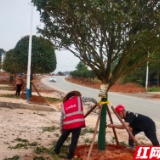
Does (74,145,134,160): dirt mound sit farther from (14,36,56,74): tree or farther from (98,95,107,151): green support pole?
(14,36,56,74): tree

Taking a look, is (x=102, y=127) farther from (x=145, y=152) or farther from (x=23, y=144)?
(x=23, y=144)

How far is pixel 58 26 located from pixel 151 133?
2894mm

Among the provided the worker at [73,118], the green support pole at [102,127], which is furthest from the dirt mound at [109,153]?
the worker at [73,118]

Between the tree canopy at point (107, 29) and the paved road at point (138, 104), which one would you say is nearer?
the tree canopy at point (107, 29)

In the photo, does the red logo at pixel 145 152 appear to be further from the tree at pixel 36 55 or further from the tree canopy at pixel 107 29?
the tree at pixel 36 55

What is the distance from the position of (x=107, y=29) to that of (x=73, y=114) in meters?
1.63

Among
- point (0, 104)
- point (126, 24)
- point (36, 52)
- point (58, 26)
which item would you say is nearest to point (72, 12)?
point (58, 26)

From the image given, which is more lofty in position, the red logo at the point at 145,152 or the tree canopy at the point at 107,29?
the tree canopy at the point at 107,29

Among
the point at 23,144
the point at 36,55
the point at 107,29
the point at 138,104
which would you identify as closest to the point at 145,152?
the point at 107,29

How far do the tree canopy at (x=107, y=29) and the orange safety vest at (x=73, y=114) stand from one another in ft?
2.43

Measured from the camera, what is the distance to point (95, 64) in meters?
4.29

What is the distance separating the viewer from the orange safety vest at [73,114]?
156 inches

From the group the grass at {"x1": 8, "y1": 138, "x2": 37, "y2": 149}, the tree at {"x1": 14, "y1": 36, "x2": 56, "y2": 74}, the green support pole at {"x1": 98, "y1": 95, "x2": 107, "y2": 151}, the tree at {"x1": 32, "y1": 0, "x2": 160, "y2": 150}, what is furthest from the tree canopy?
the tree at {"x1": 14, "y1": 36, "x2": 56, "y2": 74}

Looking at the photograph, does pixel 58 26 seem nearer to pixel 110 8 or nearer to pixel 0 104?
pixel 110 8
